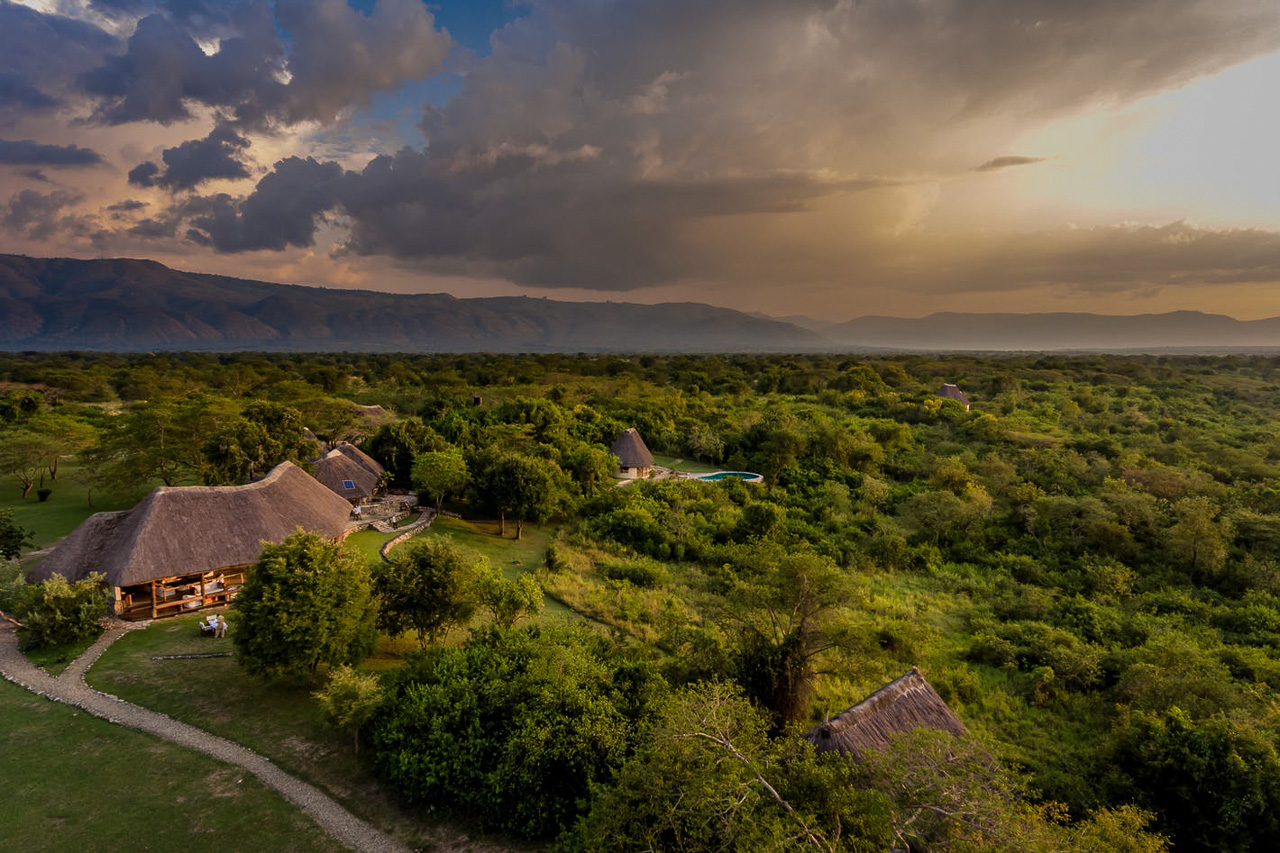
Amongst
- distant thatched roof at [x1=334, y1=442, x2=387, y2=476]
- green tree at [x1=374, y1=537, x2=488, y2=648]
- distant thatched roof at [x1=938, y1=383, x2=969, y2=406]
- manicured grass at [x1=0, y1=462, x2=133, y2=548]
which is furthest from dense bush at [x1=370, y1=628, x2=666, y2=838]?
distant thatched roof at [x1=938, y1=383, x2=969, y2=406]

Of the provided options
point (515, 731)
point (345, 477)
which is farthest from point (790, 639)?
point (345, 477)

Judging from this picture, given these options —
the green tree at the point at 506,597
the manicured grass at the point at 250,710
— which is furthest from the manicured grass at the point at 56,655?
the green tree at the point at 506,597

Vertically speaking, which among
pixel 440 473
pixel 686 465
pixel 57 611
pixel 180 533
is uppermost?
pixel 180 533

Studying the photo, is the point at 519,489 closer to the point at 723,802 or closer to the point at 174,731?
the point at 174,731

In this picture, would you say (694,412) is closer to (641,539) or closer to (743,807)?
(641,539)

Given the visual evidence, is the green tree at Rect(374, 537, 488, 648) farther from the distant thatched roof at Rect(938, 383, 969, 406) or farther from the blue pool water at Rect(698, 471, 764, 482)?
the distant thatched roof at Rect(938, 383, 969, 406)

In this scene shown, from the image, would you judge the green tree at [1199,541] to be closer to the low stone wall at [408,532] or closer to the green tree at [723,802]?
the green tree at [723,802]

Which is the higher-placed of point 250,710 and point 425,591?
point 425,591
